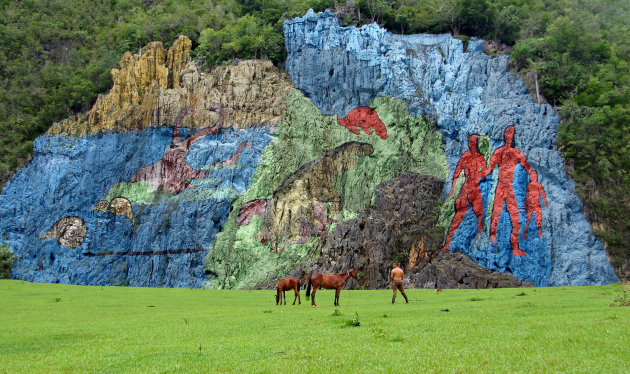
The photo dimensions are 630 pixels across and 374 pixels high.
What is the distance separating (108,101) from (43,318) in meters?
43.1

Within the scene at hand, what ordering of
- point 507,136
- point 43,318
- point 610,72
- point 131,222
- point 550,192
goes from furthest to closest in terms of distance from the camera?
point 131,222 → point 610,72 → point 507,136 → point 550,192 → point 43,318

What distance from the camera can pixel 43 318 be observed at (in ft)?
65.0

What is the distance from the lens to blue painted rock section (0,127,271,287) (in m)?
50.8

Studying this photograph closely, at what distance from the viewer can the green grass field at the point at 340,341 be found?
31.4 feet

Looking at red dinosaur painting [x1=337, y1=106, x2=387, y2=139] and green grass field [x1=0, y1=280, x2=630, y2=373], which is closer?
green grass field [x1=0, y1=280, x2=630, y2=373]

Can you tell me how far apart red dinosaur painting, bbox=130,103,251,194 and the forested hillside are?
28.8ft

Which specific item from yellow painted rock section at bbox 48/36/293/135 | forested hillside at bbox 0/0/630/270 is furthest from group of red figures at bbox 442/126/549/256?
yellow painted rock section at bbox 48/36/293/135

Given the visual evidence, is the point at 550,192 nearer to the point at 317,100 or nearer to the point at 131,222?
the point at 317,100

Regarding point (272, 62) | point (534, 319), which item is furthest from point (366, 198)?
point (534, 319)

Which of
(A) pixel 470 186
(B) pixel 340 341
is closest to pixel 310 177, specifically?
(A) pixel 470 186

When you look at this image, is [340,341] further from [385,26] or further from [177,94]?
[385,26]

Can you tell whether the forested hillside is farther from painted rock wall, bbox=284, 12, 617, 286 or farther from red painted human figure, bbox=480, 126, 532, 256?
red painted human figure, bbox=480, 126, 532, 256

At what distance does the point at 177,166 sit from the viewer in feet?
181

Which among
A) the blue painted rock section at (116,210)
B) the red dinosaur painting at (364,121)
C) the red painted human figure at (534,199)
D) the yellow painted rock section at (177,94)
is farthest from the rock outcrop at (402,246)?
the yellow painted rock section at (177,94)
